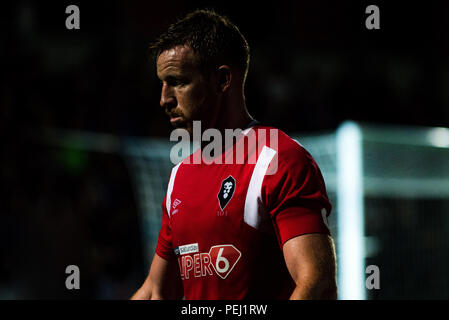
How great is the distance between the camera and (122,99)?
8.41 metres

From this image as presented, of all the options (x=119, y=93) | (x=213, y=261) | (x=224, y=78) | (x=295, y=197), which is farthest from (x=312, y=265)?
(x=119, y=93)

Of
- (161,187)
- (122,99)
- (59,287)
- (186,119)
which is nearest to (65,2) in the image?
(122,99)

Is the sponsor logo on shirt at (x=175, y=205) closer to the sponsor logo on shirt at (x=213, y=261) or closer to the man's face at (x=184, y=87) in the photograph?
the sponsor logo on shirt at (x=213, y=261)

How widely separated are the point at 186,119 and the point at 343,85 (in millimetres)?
8216

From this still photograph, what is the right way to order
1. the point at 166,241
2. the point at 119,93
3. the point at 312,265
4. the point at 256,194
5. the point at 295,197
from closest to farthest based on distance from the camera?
the point at 312,265 → the point at 295,197 → the point at 256,194 → the point at 166,241 → the point at 119,93

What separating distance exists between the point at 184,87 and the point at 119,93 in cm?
628

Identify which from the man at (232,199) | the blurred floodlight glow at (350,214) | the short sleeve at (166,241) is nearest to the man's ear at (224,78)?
the man at (232,199)

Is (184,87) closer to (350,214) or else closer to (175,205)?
(175,205)

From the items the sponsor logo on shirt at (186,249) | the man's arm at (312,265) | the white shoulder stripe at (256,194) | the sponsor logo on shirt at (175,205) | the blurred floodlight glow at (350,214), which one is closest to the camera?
the man's arm at (312,265)

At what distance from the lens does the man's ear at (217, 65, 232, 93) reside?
242 cm

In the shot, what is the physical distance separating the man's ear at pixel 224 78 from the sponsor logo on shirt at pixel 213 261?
0.62 m

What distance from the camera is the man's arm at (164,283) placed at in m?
2.67

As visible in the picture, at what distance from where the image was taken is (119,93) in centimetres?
850

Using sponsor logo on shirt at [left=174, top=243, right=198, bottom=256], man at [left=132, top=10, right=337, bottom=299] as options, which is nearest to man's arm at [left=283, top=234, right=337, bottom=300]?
man at [left=132, top=10, right=337, bottom=299]
